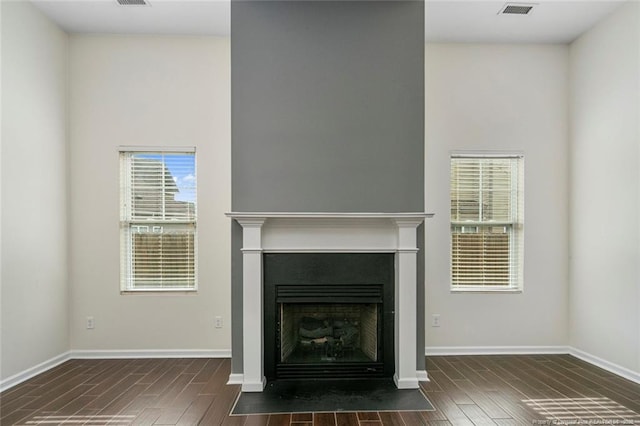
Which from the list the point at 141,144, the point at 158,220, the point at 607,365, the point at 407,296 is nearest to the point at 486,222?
the point at 407,296

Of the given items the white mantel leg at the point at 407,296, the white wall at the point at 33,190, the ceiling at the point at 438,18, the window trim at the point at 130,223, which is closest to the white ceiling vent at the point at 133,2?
the ceiling at the point at 438,18

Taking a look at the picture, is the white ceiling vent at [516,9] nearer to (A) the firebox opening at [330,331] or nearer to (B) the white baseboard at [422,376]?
(A) the firebox opening at [330,331]

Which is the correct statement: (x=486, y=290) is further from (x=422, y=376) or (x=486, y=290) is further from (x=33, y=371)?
(x=33, y=371)

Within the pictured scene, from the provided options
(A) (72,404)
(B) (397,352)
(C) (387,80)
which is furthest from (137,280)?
(C) (387,80)

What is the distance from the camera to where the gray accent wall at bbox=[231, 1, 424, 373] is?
3129 millimetres

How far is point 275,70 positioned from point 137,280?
267 centimetres

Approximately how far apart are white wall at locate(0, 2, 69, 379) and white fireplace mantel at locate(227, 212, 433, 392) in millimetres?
1975

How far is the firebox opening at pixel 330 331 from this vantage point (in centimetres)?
321

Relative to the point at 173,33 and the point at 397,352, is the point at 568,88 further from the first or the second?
the point at 173,33

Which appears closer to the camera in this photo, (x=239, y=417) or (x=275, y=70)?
(x=239, y=417)

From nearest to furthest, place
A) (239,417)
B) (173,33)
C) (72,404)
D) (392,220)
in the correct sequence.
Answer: (239,417), (72,404), (392,220), (173,33)

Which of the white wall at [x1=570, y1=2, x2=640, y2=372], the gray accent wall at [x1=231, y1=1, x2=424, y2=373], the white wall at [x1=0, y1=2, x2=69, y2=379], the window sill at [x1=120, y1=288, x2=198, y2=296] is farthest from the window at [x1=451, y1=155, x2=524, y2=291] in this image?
the white wall at [x1=0, y1=2, x2=69, y2=379]

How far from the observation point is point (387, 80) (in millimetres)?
3168

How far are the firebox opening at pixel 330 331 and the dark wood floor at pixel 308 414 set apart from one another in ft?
1.92
